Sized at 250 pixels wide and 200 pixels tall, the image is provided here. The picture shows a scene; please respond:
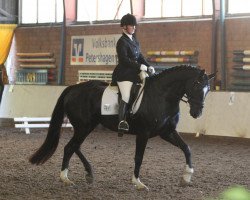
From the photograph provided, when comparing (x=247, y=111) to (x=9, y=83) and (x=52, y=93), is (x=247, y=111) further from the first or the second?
(x=9, y=83)

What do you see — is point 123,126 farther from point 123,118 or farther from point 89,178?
point 89,178

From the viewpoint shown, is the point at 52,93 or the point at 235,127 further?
the point at 52,93

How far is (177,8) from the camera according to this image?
42.7ft

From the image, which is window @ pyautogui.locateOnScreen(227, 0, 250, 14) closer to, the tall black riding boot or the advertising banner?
the advertising banner

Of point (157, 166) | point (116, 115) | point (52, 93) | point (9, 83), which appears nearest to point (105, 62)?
point (52, 93)

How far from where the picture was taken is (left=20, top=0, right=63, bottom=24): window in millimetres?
15336

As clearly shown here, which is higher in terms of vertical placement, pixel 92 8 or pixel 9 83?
pixel 92 8

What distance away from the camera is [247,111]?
10.8 metres

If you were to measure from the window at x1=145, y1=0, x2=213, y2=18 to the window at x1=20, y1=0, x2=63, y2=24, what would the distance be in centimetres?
301

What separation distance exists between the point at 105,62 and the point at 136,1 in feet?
6.03

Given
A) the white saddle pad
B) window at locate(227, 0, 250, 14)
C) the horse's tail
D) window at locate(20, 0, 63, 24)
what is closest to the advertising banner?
window at locate(20, 0, 63, 24)

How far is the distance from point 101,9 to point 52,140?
8.49 metres

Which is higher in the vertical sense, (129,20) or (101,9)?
(101,9)

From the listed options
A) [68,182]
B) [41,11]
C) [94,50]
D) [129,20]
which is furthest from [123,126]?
[41,11]
